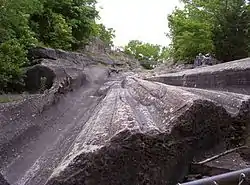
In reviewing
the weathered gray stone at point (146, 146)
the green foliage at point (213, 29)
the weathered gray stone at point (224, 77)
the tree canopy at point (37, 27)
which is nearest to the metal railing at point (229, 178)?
the weathered gray stone at point (146, 146)

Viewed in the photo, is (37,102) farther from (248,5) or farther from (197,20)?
(197,20)

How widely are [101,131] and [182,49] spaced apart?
1028 centimetres

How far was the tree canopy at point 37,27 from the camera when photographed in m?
6.27

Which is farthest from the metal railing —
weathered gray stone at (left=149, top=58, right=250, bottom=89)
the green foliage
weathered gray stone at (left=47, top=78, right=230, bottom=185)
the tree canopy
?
the green foliage

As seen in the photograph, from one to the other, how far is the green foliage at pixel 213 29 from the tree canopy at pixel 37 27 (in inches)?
A: 146

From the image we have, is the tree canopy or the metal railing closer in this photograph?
the metal railing

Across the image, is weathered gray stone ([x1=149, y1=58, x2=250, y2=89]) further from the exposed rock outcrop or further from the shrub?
the shrub

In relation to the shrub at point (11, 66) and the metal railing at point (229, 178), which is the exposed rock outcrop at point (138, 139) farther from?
the shrub at point (11, 66)

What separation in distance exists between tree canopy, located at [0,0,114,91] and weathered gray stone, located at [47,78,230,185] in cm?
460

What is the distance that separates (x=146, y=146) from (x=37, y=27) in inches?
Result: 409

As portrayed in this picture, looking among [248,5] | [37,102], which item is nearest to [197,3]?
[248,5]

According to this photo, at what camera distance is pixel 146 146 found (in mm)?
1586

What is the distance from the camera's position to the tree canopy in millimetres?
6270

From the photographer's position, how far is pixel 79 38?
47.1 feet
